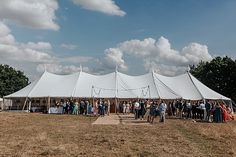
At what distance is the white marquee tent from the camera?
33312 millimetres

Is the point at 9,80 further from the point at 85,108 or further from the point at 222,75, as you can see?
the point at 85,108

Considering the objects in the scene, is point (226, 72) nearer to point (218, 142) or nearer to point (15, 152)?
point (218, 142)

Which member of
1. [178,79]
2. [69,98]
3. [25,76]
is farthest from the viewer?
[25,76]

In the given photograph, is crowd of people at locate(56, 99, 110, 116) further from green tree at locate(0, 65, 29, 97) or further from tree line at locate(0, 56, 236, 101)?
green tree at locate(0, 65, 29, 97)

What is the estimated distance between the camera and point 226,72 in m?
54.8

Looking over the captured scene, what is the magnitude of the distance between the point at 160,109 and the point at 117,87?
1232 cm

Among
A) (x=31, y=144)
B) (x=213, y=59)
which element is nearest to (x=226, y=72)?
(x=213, y=59)

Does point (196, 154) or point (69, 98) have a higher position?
point (69, 98)

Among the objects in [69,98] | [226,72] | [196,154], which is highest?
[226,72]

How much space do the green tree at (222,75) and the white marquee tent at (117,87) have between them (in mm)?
20102

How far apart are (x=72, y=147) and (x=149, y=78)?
2486 centimetres

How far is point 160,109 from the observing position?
22.3 meters

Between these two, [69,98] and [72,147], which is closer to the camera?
[72,147]

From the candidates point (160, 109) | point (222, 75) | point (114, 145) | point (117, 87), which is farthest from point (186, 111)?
point (222, 75)
